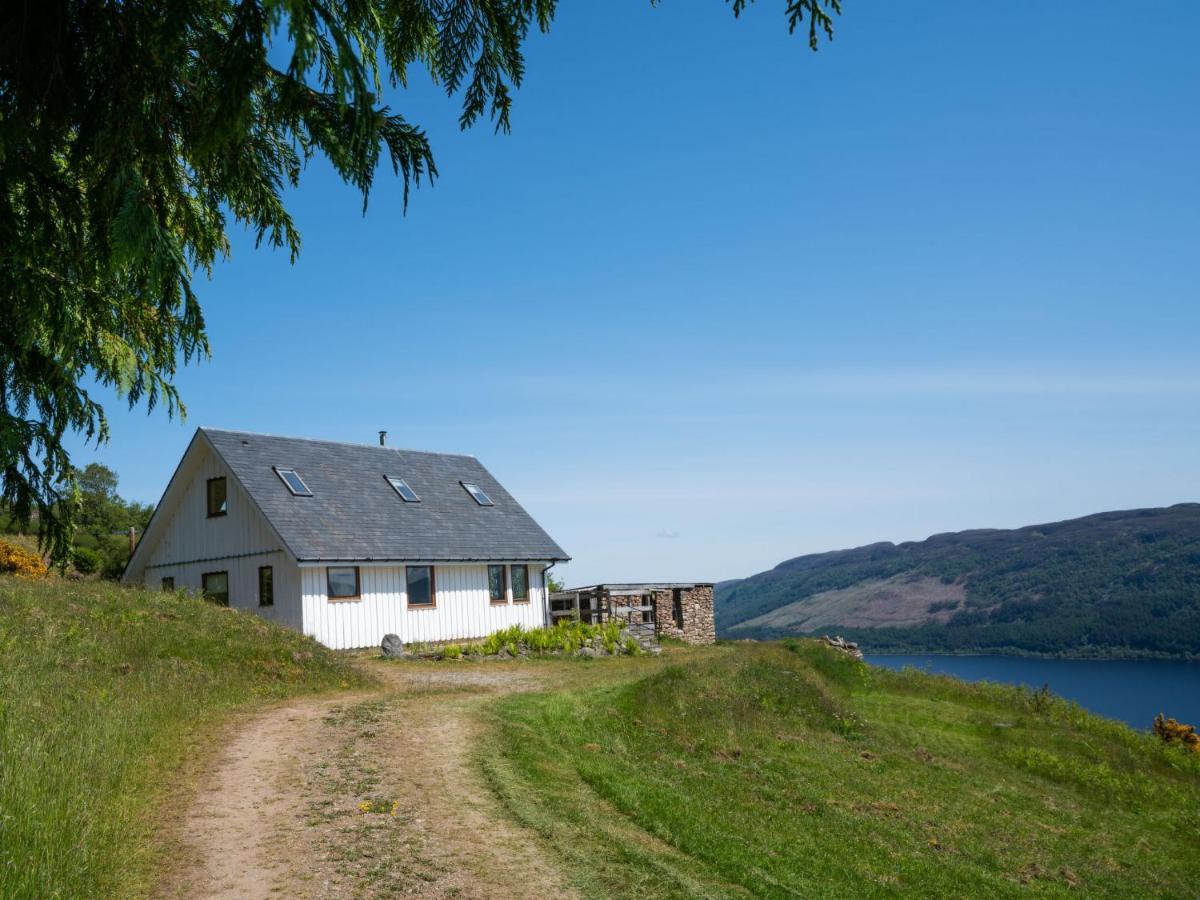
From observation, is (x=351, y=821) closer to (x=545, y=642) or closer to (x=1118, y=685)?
(x=545, y=642)

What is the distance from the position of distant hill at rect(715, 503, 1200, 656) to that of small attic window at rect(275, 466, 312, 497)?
49.0 m

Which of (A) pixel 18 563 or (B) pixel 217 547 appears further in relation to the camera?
(A) pixel 18 563

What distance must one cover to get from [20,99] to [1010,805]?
15586 mm

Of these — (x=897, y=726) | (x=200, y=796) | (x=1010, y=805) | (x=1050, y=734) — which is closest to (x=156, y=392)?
(x=200, y=796)

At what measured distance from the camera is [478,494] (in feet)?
111

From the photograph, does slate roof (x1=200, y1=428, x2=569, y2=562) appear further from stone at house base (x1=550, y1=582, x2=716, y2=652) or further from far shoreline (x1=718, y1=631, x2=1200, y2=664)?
far shoreline (x1=718, y1=631, x2=1200, y2=664)

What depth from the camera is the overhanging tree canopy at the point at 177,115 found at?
12.9ft

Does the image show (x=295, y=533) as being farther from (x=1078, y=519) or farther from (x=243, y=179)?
(x=1078, y=519)

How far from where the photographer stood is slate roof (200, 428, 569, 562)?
26.5 m

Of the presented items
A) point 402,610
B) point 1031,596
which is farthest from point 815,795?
point 1031,596

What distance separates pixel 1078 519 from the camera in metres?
188

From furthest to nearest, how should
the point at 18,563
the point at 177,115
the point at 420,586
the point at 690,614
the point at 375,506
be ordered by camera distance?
the point at 690,614, the point at 375,506, the point at 18,563, the point at 420,586, the point at 177,115

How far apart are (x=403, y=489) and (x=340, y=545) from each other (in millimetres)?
5412

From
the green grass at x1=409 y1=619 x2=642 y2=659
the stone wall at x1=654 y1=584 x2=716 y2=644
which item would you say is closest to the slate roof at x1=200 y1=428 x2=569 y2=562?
the green grass at x1=409 y1=619 x2=642 y2=659
